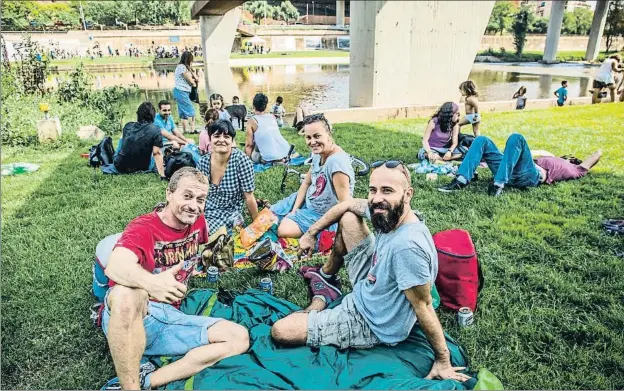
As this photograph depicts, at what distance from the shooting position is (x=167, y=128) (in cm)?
805

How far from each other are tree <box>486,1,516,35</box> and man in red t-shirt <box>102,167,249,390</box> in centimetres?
7248

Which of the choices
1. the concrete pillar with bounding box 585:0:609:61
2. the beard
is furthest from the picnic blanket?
the concrete pillar with bounding box 585:0:609:61

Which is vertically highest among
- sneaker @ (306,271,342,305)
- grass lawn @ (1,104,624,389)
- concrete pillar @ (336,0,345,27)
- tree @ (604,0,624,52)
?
concrete pillar @ (336,0,345,27)

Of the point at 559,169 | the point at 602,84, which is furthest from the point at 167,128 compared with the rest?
the point at 602,84

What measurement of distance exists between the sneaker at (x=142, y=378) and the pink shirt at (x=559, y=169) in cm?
576

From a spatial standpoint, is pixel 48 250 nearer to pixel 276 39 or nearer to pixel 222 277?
pixel 222 277

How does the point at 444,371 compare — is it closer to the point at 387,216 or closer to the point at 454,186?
the point at 387,216

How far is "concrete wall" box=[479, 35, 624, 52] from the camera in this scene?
60.5 metres

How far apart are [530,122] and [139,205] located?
955 centimetres

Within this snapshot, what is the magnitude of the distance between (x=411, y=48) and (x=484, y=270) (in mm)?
10055

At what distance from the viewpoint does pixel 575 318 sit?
3186 mm

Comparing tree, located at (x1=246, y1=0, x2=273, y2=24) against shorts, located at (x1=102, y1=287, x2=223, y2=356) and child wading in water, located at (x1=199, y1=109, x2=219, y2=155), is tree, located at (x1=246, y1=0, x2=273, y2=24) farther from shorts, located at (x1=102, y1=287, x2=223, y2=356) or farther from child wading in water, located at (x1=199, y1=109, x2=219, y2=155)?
shorts, located at (x1=102, y1=287, x2=223, y2=356)

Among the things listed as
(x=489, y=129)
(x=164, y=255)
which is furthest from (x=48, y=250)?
(x=489, y=129)

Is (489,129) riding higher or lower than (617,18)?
lower
